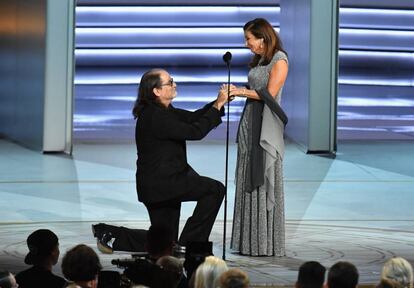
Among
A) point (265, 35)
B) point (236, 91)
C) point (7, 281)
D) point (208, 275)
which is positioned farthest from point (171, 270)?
point (265, 35)

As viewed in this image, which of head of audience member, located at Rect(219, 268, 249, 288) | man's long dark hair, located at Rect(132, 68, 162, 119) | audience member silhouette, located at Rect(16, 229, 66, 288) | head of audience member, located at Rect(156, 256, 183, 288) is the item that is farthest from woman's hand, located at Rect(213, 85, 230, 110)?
head of audience member, located at Rect(219, 268, 249, 288)

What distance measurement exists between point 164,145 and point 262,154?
799 mm

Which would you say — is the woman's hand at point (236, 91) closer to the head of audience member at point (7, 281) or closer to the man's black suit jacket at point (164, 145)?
the man's black suit jacket at point (164, 145)

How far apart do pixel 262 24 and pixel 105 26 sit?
1381cm

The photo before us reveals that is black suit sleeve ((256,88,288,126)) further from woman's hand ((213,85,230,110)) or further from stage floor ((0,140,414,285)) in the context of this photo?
stage floor ((0,140,414,285))

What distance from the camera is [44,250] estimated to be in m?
5.16

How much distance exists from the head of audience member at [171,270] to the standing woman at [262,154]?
113 inches

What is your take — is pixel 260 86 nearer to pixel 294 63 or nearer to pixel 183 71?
pixel 294 63

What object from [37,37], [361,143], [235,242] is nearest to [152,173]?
[235,242]

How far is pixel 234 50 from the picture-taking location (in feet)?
67.9

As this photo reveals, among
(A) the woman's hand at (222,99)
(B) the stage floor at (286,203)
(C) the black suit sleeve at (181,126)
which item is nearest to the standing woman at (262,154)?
(B) the stage floor at (286,203)

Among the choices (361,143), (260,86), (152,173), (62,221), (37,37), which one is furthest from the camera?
(361,143)

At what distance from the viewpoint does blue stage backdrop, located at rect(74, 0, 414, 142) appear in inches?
808

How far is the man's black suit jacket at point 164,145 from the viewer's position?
707 cm
